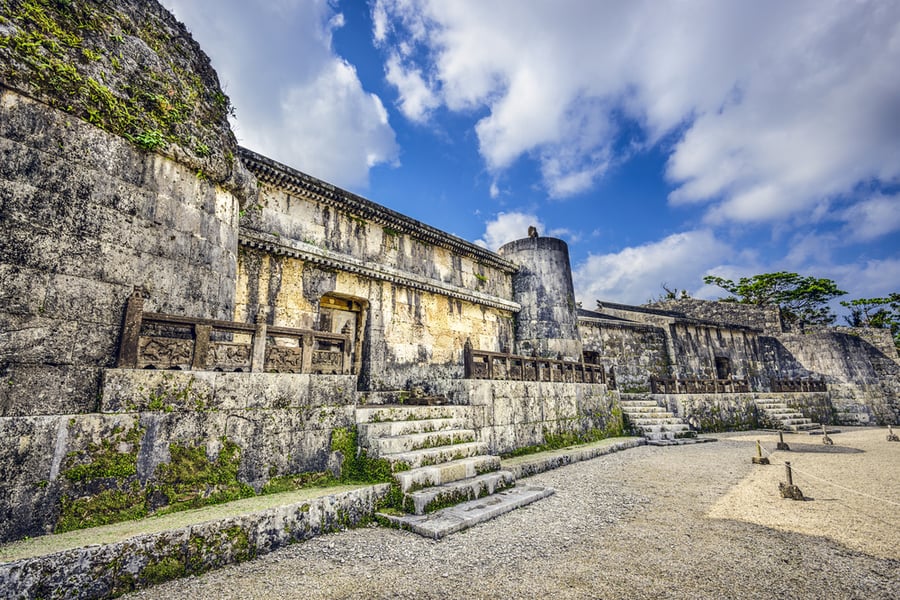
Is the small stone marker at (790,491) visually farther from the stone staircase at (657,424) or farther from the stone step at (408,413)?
the stone staircase at (657,424)

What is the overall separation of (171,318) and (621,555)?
18.1 feet

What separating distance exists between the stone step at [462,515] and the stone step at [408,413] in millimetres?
1540

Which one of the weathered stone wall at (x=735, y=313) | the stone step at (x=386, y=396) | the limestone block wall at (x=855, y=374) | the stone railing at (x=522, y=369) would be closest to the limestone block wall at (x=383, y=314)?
the stone step at (x=386, y=396)

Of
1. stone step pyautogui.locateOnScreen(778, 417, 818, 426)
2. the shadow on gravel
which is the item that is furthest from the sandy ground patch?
stone step pyautogui.locateOnScreen(778, 417, 818, 426)

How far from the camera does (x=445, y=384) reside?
26.6 ft

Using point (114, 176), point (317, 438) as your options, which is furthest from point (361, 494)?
point (114, 176)

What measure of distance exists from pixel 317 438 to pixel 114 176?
4276mm

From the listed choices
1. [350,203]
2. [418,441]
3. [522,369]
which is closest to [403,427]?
[418,441]

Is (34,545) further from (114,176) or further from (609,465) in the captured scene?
(609,465)

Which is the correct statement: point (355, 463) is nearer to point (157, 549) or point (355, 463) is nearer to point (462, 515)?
point (462, 515)

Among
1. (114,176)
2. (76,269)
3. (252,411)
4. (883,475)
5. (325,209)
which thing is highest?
(325,209)

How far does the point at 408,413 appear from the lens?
20.9ft

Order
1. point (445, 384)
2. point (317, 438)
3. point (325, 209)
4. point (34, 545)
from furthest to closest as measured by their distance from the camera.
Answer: point (325, 209), point (445, 384), point (317, 438), point (34, 545)

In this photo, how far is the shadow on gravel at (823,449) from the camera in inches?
408
